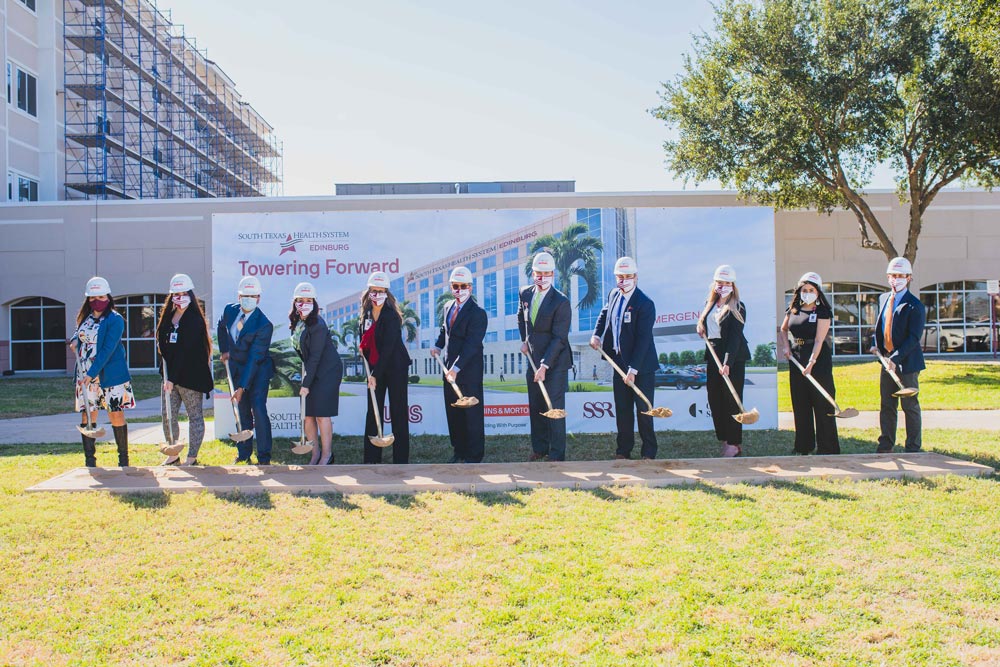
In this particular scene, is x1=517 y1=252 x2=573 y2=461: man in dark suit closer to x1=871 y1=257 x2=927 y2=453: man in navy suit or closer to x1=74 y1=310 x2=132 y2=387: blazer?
x1=871 y1=257 x2=927 y2=453: man in navy suit

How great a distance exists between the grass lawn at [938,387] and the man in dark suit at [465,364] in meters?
7.85

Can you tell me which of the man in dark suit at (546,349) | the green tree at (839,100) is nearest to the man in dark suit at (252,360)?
the man in dark suit at (546,349)

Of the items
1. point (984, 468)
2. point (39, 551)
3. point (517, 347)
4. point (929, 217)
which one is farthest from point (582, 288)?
point (929, 217)

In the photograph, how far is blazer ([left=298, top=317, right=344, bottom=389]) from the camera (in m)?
8.03

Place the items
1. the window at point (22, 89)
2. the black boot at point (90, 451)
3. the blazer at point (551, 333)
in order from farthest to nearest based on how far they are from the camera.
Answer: the window at point (22, 89) → the blazer at point (551, 333) → the black boot at point (90, 451)

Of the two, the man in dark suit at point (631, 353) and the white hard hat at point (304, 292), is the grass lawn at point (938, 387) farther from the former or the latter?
the white hard hat at point (304, 292)

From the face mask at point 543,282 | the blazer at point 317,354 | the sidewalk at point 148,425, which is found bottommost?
the sidewalk at point 148,425

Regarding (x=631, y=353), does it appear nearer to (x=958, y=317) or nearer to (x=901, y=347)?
(x=901, y=347)

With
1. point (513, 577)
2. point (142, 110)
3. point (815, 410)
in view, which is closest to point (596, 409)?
point (815, 410)

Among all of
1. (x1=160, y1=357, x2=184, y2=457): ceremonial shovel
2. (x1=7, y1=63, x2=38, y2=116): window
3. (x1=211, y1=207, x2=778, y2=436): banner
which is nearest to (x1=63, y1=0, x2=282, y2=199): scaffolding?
(x1=7, y1=63, x2=38, y2=116): window

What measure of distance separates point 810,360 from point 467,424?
363cm

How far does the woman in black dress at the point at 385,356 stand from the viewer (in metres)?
8.09

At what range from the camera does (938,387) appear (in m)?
17.5

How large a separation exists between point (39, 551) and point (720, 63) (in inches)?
848
